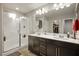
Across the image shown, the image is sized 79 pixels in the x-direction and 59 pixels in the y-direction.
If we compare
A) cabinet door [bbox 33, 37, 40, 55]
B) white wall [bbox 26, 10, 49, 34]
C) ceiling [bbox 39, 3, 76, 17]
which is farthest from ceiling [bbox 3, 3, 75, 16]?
cabinet door [bbox 33, 37, 40, 55]

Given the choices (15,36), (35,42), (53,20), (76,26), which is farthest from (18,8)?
(76,26)

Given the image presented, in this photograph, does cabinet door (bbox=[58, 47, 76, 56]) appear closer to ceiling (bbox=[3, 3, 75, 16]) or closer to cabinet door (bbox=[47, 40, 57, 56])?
cabinet door (bbox=[47, 40, 57, 56])

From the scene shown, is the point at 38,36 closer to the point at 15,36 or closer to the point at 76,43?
the point at 15,36

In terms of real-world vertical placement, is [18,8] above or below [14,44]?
above

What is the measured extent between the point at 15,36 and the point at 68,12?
1567 millimetres

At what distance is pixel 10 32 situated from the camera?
2152mm

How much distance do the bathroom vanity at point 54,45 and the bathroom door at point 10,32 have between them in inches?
15.9

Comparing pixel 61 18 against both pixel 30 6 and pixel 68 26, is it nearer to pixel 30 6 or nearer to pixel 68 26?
pixel 68 26

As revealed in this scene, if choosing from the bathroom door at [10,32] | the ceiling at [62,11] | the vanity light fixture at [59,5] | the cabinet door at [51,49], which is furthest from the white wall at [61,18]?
the bathroom door at [10,32]

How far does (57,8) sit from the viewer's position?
2.16 m

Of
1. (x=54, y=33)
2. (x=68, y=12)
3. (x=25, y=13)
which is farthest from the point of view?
(x=54, y=33)

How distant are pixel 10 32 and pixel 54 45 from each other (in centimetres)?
128

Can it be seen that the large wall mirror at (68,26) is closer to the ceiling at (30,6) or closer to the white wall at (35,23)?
the ceiling at (30,6)

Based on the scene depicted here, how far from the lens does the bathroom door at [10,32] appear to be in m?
2.04
